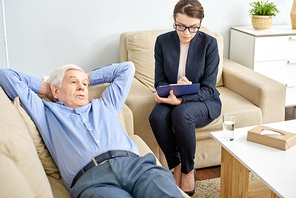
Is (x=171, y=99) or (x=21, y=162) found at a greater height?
(x=21, y=162)

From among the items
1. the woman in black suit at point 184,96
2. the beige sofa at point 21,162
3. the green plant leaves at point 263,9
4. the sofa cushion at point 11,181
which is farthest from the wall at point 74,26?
the sofa cushion at point 11,181

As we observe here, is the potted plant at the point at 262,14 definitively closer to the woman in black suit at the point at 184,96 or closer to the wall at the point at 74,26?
the wall at the point at 74,26

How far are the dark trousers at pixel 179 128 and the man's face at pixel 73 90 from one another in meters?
0.52

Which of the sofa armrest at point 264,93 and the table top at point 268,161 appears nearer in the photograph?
the table top at point 268,161

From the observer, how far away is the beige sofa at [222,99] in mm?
2102

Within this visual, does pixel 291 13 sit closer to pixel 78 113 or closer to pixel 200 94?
pixel 200 94

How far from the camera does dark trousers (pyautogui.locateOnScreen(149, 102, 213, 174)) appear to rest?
1.88 meters

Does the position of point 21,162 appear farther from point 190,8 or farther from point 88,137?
point 190,8

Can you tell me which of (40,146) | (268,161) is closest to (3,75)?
(40,146)

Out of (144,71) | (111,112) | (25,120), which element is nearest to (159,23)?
(144,71)

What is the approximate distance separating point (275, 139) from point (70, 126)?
98cm

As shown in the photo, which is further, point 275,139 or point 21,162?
point 275,139

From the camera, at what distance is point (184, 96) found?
199cm

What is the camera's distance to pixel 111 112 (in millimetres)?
1599
